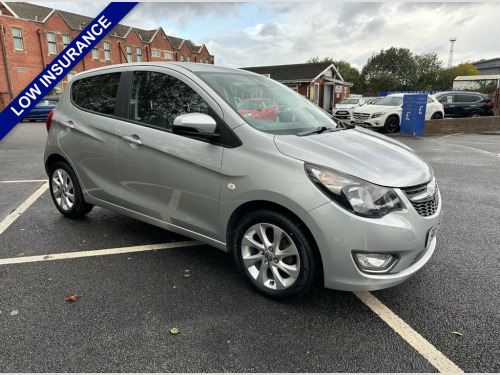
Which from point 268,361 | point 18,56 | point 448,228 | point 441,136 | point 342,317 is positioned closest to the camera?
point 268,361

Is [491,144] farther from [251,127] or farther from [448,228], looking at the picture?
[251,127]

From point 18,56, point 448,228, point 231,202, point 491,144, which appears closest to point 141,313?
point 231,202

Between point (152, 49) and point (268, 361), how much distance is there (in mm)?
46964

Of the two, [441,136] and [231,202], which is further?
[441,136]

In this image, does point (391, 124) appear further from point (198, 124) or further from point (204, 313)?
point (204, 313)

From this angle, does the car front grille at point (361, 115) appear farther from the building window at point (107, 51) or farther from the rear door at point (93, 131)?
the building window at point (107, 51)

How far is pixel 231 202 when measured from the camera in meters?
2.77

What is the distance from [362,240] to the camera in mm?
2328

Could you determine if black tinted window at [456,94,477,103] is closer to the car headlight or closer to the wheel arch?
the car headlight

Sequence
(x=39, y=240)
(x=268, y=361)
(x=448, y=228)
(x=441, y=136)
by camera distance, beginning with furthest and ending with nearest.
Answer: (x=441, y=136) → (x=448, y=228) → (x=39, y=240) → (x=268, y=361)

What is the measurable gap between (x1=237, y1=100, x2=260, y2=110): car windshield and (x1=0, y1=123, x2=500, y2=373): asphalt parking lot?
1.46 metres

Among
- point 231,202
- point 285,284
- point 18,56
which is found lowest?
point 285,284

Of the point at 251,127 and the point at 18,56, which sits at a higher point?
the point at 18,56

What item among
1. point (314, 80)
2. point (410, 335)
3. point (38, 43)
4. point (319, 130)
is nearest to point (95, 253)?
point (319, 130)
